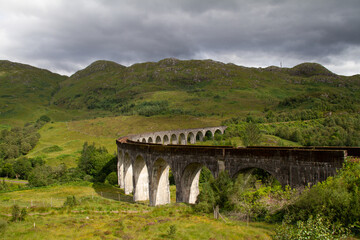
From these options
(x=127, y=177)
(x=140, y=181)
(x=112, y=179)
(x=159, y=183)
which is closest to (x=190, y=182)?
(x=159, y=183)

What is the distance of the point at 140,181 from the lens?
38.0 metres

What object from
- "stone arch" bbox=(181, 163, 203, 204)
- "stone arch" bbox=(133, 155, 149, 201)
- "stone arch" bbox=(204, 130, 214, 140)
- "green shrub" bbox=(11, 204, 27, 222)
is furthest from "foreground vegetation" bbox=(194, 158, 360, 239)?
"stone arch" bbox=(204, 130, 214, 140)

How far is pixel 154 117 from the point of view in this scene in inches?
5399

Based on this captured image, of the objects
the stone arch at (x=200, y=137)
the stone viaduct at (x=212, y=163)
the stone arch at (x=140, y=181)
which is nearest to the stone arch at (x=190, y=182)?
the stone viaduct at (x=212, y=163)

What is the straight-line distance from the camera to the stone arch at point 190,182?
26828mm

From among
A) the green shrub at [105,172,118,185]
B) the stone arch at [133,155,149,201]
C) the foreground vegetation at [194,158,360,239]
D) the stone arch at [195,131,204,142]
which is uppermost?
the stone arch at [195,131,204,142]

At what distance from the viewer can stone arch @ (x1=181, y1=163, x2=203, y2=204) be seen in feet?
88.0

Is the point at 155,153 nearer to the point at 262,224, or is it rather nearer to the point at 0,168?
the point at 262,224

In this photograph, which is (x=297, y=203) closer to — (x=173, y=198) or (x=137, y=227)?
(x=137, y=227)

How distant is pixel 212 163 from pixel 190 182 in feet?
18.0

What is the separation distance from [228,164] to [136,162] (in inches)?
721

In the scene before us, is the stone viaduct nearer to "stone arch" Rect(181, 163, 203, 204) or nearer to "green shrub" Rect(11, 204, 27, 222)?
"stone arch" Rect(181, 163, 203, 204)

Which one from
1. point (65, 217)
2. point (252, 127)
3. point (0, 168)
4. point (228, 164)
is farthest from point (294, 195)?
point (0, 168)

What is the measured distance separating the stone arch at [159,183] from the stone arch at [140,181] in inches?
213
